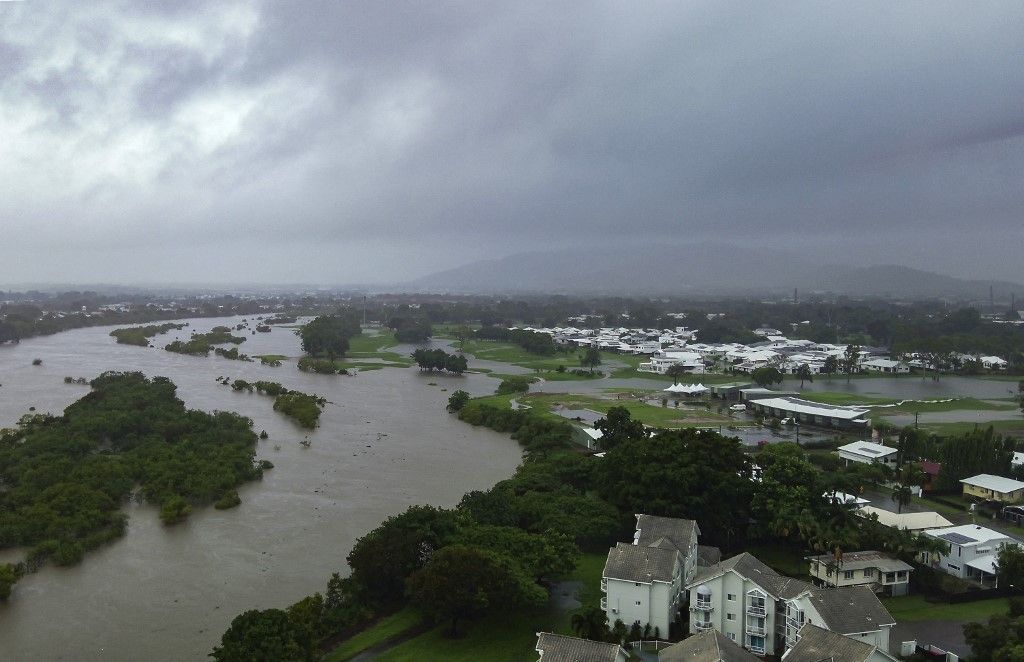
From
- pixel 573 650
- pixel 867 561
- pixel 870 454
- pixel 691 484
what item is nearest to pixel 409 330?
pixel 870 454

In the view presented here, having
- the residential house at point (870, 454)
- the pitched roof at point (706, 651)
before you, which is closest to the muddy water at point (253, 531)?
the pitched roof at point (706, 651)

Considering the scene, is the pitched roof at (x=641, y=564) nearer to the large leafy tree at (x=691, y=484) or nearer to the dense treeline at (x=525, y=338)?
the large leafy tree at (x=691, y=484)

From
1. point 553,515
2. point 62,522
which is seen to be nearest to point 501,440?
point 553,515

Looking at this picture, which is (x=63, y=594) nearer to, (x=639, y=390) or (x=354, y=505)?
(x=354, y=505)

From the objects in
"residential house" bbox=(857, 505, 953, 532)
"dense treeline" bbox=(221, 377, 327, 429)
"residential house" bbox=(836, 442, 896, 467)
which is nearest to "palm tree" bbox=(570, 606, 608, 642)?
"residential house" bbox=(857, 505, 953, 532)

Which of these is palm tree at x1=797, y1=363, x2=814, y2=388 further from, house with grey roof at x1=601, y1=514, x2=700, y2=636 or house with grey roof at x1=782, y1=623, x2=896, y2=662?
house with grey roof at x1=782, y1=623, x2=896, y2=662
